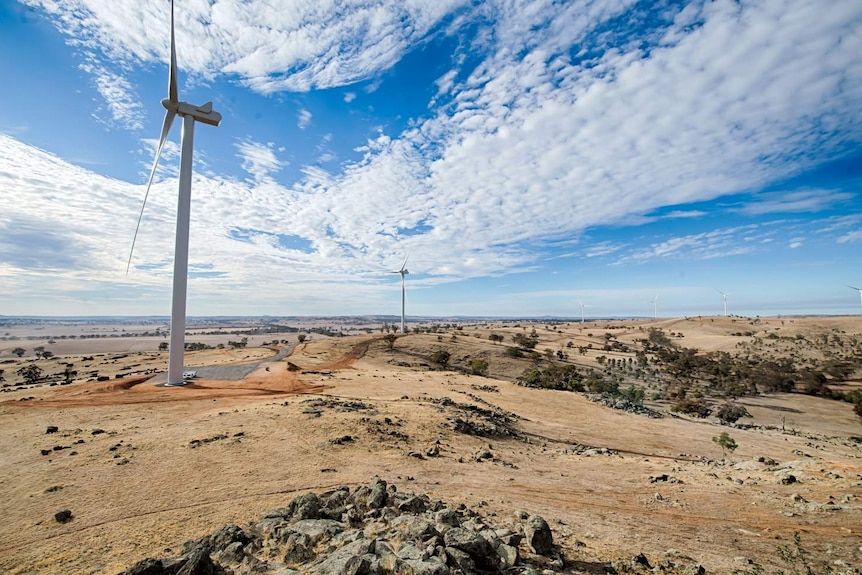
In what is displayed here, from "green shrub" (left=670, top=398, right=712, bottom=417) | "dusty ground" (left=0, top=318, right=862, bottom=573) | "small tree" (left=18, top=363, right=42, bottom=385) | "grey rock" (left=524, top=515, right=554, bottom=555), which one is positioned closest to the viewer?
"grey rock" (left=524, top=515, right=554, bottom=555)

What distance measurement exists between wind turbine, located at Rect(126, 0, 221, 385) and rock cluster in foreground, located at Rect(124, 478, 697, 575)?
23649mm

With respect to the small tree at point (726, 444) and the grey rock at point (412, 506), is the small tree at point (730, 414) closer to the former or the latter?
the small tree at point (726, 444)

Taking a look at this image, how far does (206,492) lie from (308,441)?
545 cm

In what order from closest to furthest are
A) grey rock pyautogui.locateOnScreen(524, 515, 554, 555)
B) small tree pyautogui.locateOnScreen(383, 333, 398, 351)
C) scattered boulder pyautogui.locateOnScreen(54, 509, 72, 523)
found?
1. grey rock pyautogui.locateOnScreen(524, 515, 554, 555)
2. scattered boulder pyautogui.locateOnScreen(54, 509, 72, 523)
3. small tree pyautogui.locateOnScreen(383, 333, 398, 351)

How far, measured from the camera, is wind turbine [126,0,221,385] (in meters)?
28.8

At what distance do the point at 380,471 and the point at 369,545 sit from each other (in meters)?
7.61

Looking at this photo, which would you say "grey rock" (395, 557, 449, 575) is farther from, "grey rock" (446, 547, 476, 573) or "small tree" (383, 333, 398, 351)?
"small tree" (383, 333, 398, 351)

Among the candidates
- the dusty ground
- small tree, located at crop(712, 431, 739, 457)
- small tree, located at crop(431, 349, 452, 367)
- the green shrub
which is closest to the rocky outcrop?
the dusty ground

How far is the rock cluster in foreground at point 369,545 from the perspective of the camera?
7.19m

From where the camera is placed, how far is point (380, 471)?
15.0 metres

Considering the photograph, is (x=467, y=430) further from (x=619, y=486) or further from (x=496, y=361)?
(x=496, y=361)

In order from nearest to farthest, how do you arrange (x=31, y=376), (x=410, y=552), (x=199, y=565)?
(x=199, y=565)
(x=410, y=552)
(x=31, y=376)

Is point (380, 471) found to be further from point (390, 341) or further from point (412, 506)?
point (390, 341)

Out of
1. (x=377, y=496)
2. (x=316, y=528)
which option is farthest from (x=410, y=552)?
(x=377, y=496)
